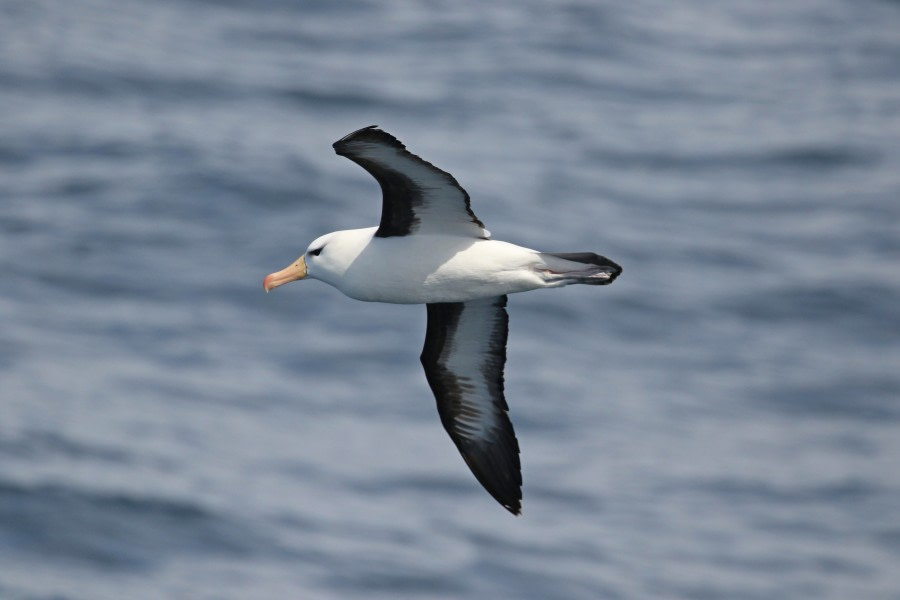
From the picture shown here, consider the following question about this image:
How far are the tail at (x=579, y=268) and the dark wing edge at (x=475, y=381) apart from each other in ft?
4.41

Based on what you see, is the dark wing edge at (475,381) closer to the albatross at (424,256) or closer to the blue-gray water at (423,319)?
the albatross at (424,256)

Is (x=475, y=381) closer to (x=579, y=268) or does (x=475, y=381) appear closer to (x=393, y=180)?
(x=579, y=268)

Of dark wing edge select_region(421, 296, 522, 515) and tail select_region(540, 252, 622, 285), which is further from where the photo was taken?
dark wing edge select_region(421, 296, 522, 515)

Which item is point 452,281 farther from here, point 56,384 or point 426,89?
point 426,89

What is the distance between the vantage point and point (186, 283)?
2852 centimetres

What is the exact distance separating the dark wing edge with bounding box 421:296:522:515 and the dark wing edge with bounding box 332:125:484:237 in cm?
122

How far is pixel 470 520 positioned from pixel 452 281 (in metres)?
14.2

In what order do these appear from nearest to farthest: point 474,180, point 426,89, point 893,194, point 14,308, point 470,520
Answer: point 470,520, point 14,308, point 474,180, point 893,194, point 426,89

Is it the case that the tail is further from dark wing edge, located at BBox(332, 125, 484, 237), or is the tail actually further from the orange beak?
the orange beak

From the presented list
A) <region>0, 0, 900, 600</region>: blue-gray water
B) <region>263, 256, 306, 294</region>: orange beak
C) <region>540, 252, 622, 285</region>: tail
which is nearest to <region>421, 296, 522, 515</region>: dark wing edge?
<region>263, 256, 306, 294</region>: orange beak

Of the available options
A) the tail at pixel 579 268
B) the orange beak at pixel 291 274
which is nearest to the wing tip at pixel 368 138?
the tail at pixel 579 268

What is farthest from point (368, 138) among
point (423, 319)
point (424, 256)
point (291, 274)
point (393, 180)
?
point (423, 319)

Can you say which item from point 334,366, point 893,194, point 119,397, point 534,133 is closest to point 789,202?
point 893,194

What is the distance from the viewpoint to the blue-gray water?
922 inches
